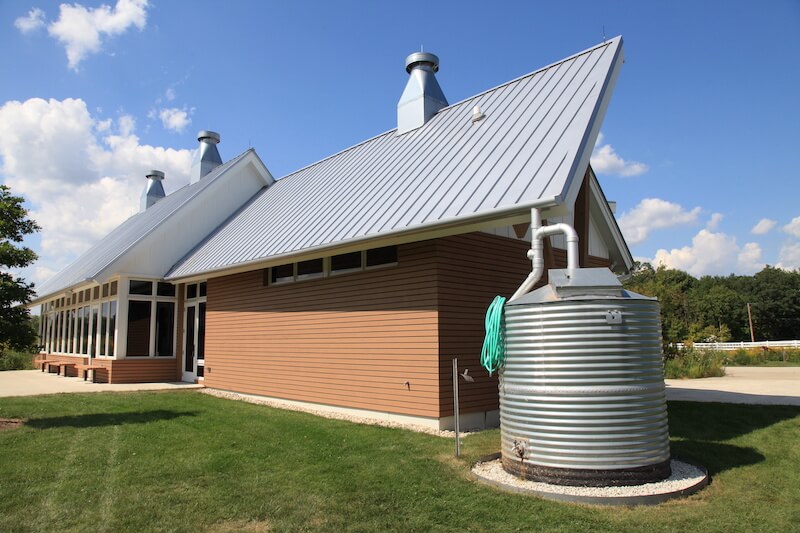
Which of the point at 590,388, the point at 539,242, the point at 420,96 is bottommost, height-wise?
the point at 590,388

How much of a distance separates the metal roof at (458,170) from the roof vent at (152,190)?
49.1 feet

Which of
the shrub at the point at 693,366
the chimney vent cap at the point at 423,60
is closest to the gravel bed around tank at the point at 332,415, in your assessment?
the chimney vent cap at the point at 423,60

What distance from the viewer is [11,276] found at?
412 inches

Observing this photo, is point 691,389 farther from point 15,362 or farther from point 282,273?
point 15,362

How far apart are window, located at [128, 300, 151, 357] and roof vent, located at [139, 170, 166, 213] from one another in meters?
13.0

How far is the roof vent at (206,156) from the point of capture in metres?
23.9

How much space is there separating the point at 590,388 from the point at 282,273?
27.4ft

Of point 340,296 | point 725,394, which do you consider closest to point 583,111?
point 340,296

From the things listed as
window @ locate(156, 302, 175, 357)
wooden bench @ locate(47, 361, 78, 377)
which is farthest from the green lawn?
wooden bench @ locate(47, 361, 78, 377)

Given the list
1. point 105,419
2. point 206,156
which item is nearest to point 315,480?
point 105,419

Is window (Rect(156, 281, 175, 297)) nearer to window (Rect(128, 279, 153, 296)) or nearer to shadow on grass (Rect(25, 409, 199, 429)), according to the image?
window (Rect(128, 279, 153, 296))

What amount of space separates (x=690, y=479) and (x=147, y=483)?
5.81m

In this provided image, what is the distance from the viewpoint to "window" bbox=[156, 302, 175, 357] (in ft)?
56.1

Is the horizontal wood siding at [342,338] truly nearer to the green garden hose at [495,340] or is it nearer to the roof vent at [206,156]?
the green garden hose at [495,340]
